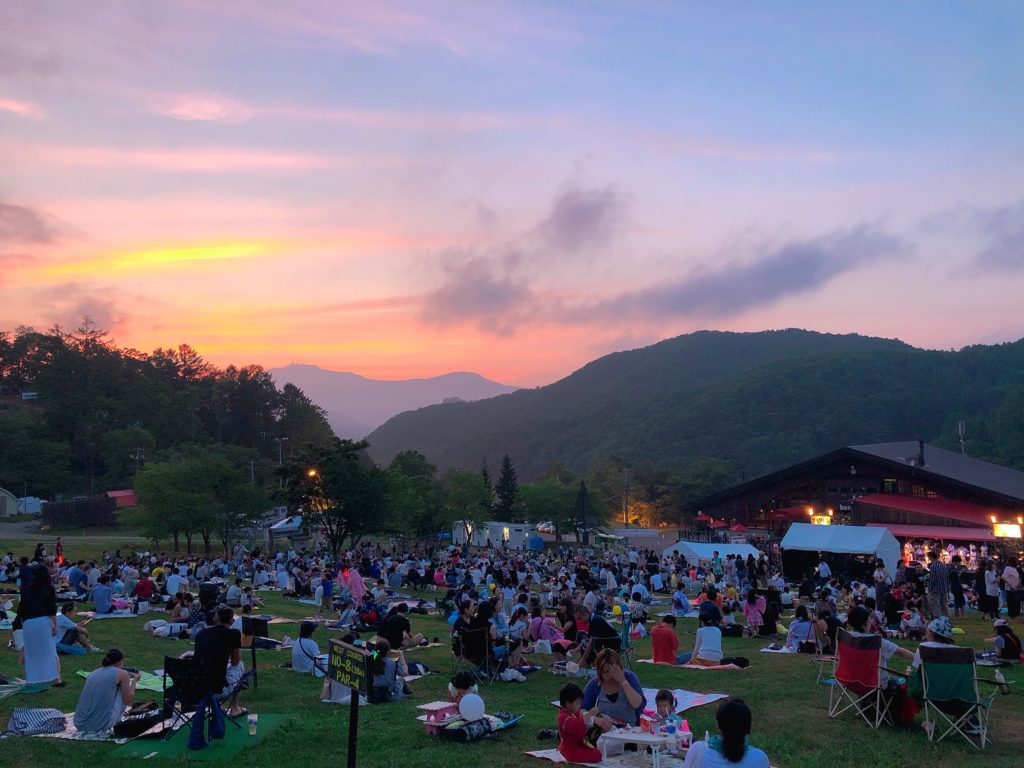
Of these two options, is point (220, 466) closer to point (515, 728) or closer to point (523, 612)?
point (523, 612)

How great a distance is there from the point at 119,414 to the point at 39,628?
7438 cm

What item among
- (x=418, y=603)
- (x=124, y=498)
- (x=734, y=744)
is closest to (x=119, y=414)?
(x=124, y=498)

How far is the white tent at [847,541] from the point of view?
24.7 meters

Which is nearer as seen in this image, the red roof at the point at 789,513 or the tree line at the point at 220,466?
the tree line at the point at 220,466

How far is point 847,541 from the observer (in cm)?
2519

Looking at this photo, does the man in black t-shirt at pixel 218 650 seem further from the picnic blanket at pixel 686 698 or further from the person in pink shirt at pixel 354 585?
the person in pink shirt at pixel 354 585

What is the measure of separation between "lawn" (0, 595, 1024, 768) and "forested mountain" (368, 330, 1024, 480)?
251 ft

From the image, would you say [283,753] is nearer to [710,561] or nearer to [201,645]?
[201,645]

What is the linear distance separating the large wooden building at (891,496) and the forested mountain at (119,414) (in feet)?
81.0

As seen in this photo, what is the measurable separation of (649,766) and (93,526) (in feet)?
176

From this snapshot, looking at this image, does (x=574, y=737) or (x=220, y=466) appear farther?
(x=220, y=466)

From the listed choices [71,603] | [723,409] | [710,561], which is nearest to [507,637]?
[71,603]

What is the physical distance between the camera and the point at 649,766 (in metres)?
7.19

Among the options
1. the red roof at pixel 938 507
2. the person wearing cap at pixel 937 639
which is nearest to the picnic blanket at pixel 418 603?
the person wearing cap at pixel 937 639
